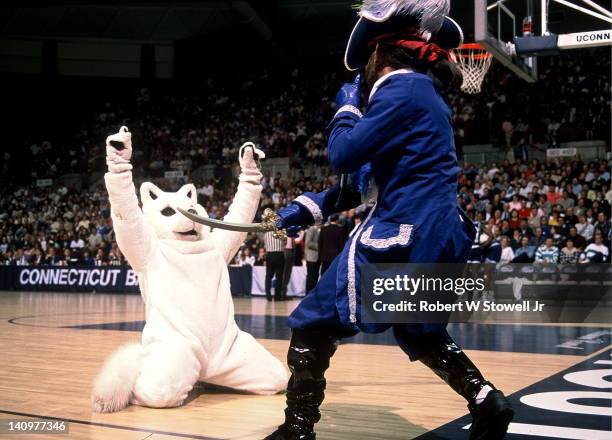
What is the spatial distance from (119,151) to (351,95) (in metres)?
1.70

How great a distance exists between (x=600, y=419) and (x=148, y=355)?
2383 mm

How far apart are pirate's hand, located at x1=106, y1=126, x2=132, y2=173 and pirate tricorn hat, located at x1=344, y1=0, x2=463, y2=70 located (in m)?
1.62

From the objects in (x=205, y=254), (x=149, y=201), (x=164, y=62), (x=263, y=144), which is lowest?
(x=205, y=254)

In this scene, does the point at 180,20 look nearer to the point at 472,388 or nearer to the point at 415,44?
the point at 415,44

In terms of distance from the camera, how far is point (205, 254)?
175 inches

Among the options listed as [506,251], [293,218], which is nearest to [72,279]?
[506,251]

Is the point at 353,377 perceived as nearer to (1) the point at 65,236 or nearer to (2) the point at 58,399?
(2) the point at 58,399

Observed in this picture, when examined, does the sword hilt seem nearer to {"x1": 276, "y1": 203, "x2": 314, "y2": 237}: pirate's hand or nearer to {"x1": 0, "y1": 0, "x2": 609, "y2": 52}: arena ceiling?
{"x1": 276, "y1": 203, "x2": 314, "y2": 237}: pirate's hand

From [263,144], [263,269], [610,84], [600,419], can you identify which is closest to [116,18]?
[263,144]

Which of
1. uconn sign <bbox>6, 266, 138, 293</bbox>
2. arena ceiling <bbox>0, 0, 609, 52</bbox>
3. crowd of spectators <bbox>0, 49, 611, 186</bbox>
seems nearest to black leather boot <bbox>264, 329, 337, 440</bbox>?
uconn sign <bbox>6, 266, 138, 293</bbox>

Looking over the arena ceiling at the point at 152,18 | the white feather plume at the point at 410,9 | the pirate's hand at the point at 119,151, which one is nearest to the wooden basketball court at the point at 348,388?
the pirate's hand at the point at 119,151

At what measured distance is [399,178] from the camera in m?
2.80

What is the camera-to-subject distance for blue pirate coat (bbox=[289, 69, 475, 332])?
2.72 m

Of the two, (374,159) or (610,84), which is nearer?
(374,159)
